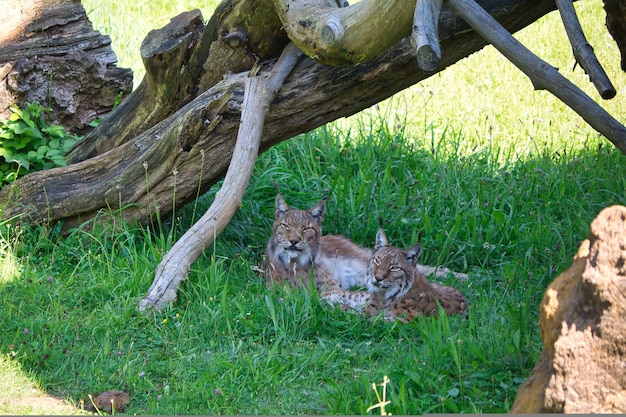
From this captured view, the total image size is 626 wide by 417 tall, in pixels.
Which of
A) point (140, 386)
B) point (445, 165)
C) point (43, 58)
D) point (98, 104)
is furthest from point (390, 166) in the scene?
point (140, 386)

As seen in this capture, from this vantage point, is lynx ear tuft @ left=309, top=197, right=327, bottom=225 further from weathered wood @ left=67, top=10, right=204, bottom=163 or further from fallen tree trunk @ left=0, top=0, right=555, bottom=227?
weathered wood @ left=67, top=10, right=204, bottom=163

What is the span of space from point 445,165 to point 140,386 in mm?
4578

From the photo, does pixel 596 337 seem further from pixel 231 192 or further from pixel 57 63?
pixel 57 63

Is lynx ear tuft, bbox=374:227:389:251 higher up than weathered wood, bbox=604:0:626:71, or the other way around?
weathered wood, bbox=604:0:626:71

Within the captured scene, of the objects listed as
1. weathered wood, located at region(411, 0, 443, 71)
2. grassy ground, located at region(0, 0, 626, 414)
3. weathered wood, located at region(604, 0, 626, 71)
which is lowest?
grassy ground, located at region(0, 0, 626, 414)

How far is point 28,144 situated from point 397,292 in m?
3.79

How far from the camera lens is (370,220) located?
7.79 metres

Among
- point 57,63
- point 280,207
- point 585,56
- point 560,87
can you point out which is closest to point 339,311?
point 280,207

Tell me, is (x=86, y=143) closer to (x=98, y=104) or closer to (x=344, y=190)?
(x=98, y=104)

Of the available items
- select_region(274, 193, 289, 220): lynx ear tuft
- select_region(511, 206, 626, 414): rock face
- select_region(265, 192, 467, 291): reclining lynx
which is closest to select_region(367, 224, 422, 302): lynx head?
select_region(265, 192, 467, 291): reclining lynx

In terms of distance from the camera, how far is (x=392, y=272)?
20.9 ft

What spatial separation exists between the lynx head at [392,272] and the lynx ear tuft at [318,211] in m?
0.89

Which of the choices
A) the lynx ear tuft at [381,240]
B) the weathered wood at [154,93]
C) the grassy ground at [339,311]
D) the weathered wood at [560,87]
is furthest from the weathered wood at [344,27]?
the grassy ground at [339,311]

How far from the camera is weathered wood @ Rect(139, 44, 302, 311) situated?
6.05 meters
